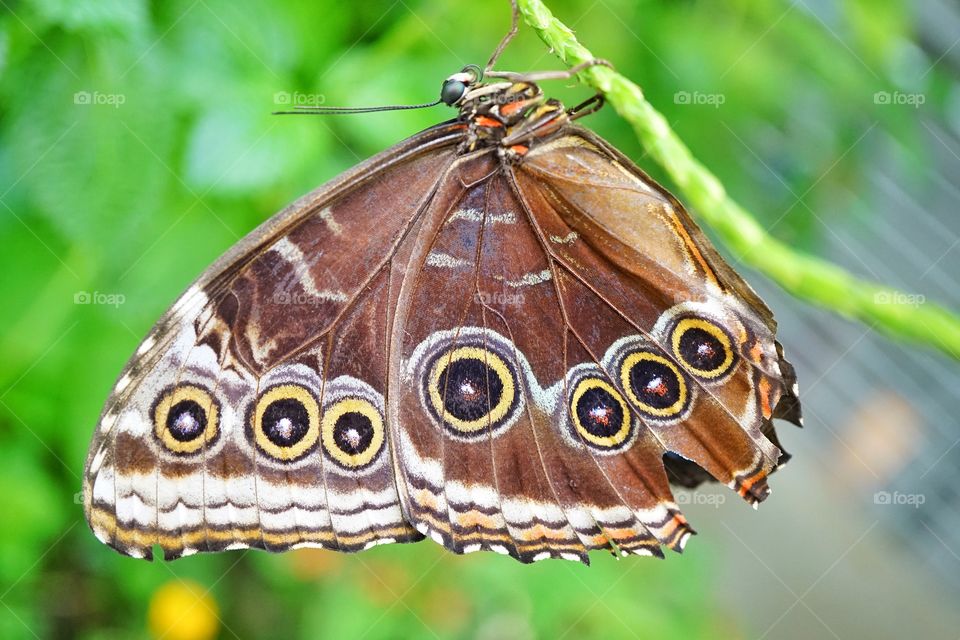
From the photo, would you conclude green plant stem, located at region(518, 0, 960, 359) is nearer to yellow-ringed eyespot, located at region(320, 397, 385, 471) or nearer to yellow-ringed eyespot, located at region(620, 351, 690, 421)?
yellow-ringed eyespot, located at region(620, 351, 690, 421)

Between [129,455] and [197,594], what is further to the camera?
[197,594]

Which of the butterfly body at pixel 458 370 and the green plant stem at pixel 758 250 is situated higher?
the green plant stem at pixel 758 250

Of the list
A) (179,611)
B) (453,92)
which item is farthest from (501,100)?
(179,611)

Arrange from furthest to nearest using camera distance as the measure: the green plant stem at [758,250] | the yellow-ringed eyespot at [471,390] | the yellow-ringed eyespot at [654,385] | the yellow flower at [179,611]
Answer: the yellow flower at [179,611] → the yellow-ringed eyespot at [471,390] → the yellow-ringed eyespot at [654,385] → the green plant stem at [758,250]

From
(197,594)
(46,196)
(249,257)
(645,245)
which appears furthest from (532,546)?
(197,594)

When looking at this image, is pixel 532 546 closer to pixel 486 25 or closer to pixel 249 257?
pixel 249 257

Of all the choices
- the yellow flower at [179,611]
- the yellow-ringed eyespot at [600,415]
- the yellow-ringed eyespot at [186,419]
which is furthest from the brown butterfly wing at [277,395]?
the yellow flower at [179,611]

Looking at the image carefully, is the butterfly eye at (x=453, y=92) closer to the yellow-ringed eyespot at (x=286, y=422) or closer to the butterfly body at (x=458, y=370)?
the butterfly body at (x=458, y=370)

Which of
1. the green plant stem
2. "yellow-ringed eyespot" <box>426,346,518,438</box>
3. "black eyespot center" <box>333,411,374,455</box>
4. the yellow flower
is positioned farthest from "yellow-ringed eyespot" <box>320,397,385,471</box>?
the yellow flower
